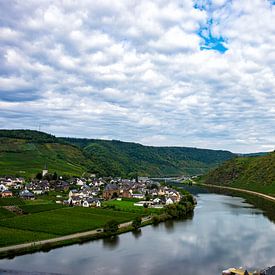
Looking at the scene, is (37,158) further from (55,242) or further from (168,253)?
(168,253)

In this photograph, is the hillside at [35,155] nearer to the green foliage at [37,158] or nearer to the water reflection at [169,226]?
the green foliage at [37,158]

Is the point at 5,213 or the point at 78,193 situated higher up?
the point at 78,193

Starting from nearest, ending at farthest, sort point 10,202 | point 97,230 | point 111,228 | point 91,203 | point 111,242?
point 111,242
point 111,228
point 97,230
point 10,202
point 91,203

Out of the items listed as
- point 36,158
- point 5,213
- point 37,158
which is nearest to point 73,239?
point 5,213

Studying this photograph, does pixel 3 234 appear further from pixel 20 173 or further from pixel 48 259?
pixel 20 173

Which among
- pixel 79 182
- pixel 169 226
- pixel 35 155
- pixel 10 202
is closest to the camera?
pixel 169 226

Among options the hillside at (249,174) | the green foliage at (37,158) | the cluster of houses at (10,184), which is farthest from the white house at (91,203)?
the hillside at (249,174)

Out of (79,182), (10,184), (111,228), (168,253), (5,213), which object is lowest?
(168,253)

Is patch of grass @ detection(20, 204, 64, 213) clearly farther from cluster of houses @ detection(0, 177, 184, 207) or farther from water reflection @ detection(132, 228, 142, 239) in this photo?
water reflection @ detection(132, 228, 142, 239)
